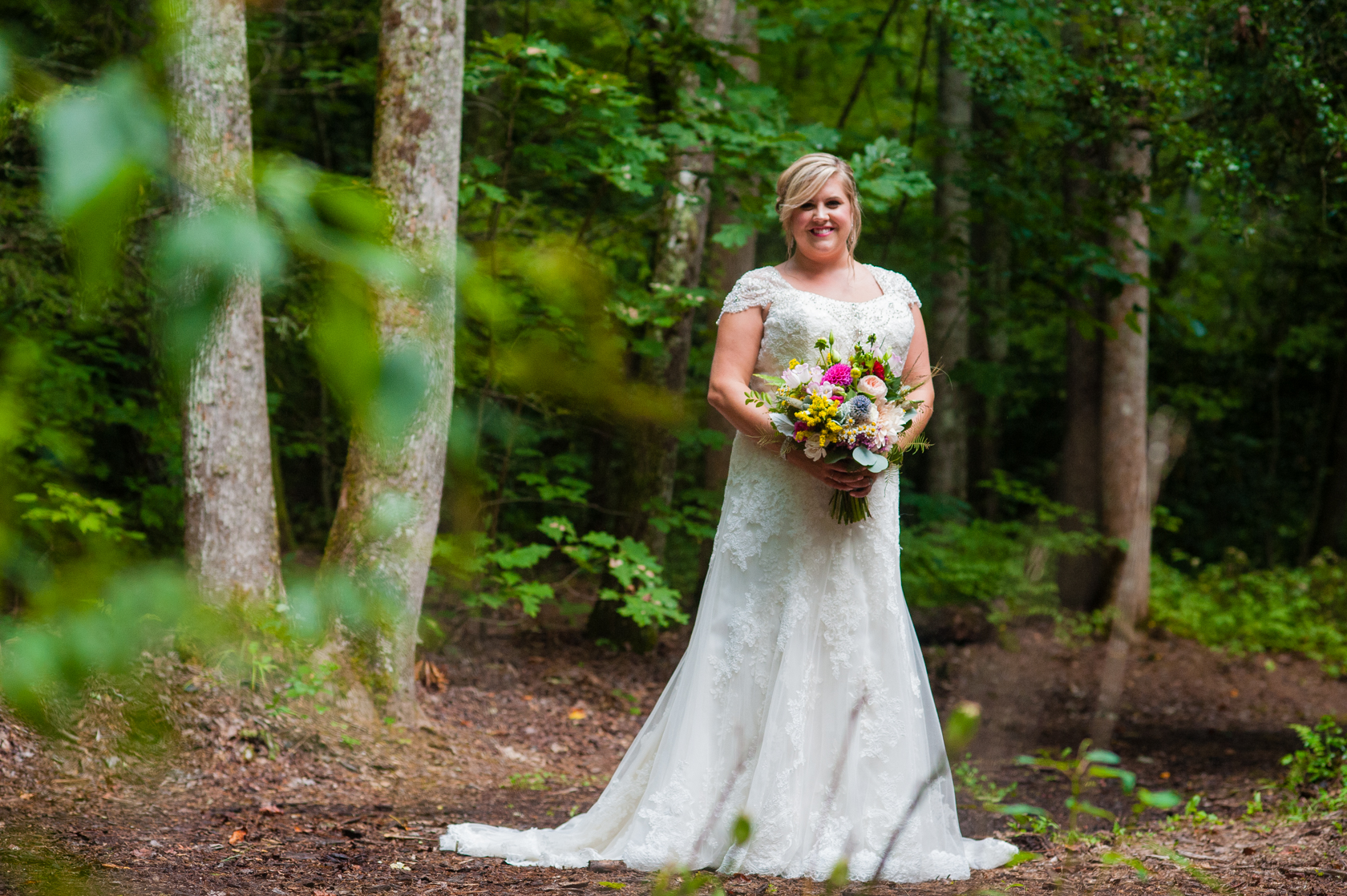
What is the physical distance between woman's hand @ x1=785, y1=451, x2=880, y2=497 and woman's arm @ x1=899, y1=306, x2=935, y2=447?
171mm

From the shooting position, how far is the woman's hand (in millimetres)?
3252

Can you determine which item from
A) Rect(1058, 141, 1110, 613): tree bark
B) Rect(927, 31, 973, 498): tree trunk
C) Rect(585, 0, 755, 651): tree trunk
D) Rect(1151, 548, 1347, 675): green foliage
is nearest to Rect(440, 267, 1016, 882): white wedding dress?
Rect(585, 0, 755, 651): tree trunk

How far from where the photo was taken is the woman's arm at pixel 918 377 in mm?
3391

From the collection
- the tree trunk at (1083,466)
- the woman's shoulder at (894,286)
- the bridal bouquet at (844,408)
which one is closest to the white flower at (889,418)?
the bridal bouquet at (844,408)

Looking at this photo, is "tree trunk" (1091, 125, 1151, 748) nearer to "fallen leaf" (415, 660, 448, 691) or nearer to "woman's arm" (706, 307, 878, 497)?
"fallen leaf" (415, 660, 448, 691)

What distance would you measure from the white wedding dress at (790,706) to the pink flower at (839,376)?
26cm

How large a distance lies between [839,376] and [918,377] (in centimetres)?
51

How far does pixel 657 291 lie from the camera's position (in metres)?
6.42

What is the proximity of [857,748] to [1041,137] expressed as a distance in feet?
21.1

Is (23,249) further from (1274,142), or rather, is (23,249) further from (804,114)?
(804,114)

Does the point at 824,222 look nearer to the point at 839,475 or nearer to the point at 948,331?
the point at 839,475

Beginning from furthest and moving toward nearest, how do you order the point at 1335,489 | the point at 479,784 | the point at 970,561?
1. the point at 1335,489
2. the point at 970,561
3. the point at 479,784

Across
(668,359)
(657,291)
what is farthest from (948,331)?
(657,291)

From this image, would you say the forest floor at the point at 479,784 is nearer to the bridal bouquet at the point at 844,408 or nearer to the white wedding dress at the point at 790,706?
the white wedding dress at the point at 790,706
